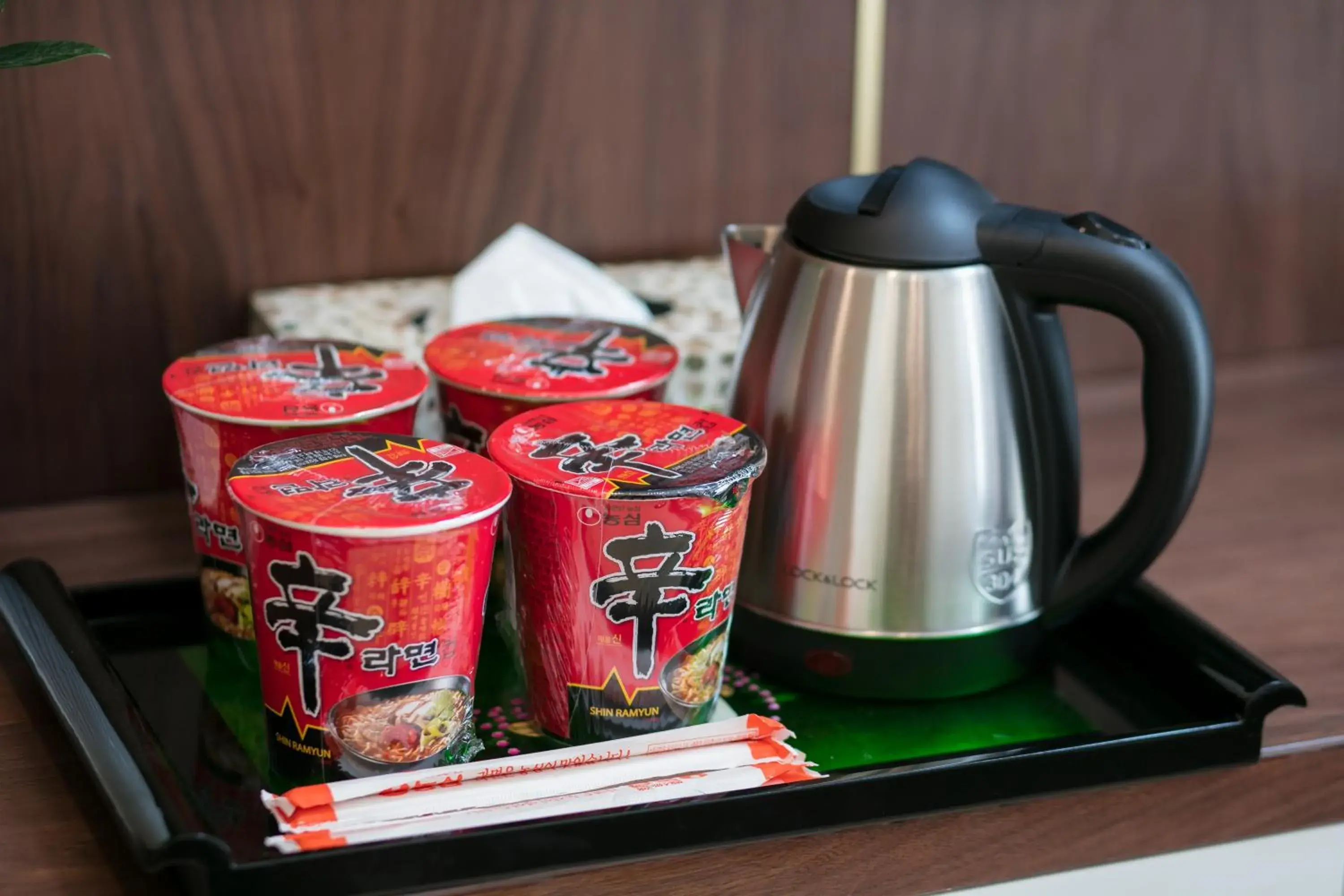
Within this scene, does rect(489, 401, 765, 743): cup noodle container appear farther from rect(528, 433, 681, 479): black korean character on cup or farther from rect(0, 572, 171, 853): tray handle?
rect(0, 572, 171, 853): tray handle

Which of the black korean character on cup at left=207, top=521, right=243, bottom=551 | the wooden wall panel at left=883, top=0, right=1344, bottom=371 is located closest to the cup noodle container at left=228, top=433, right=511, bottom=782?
the black korean character on cup at left=207, top=521, right=243, bottom=551

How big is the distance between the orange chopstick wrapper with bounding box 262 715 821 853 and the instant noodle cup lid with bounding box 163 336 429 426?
180 mm

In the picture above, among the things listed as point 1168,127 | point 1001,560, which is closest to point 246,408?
point 1001,560

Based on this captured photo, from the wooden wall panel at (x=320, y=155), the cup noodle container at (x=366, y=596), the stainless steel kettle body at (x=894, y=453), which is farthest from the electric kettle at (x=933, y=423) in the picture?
the wooden wall panel at (x=320, y=155)

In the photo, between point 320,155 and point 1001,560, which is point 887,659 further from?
point 320,155

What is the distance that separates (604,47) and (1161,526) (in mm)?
566

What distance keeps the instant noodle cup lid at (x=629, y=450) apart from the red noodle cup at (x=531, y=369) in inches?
1.3

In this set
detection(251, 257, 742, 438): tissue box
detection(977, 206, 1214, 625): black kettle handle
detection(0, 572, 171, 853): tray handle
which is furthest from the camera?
detection(251, 257, 742, 438): tissue box

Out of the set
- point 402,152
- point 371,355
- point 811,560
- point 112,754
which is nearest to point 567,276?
point 402,152

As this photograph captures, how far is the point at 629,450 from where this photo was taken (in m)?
0.66

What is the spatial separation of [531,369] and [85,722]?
0.28 meters

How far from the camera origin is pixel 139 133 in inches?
38.0

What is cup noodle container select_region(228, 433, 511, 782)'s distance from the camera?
58 cm

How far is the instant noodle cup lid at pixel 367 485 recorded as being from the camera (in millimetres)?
574
